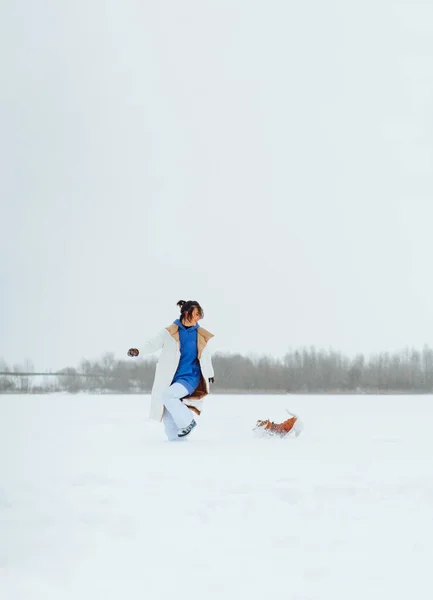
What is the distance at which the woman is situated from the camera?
30.5ft

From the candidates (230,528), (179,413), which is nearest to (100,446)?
(179,413)

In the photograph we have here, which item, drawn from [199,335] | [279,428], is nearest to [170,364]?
[199,335]

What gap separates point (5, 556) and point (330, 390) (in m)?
63.3

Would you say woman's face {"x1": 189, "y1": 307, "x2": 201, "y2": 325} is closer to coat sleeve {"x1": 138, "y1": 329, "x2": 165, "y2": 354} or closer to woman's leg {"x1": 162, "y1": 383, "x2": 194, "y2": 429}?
coat sleeve {"x1": 138, "y1": 329, "x2": 165, "y2": 354}

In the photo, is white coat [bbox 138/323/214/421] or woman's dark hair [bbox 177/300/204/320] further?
woman's dark hair [bbox 177/300/204/320]

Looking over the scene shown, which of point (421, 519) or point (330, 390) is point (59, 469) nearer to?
point (421, 519)

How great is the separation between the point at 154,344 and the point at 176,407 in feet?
2.76

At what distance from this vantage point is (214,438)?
9.48 metres

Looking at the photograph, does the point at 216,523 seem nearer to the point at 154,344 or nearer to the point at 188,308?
the point at 154,344

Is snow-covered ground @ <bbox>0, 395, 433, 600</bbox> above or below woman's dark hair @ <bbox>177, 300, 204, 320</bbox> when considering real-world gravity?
below

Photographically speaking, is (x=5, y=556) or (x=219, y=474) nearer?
(x=5, y=556)

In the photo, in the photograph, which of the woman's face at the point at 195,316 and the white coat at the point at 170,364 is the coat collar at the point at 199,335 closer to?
the white coat at the point at 170,364

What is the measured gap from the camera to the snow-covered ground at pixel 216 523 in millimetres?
2840

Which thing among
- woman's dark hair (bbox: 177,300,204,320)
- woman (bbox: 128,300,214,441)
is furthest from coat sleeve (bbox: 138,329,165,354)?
woman's dark hair (bbox: 177,300,204,320)
